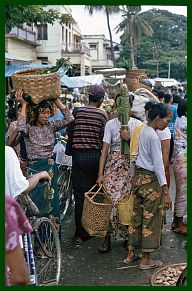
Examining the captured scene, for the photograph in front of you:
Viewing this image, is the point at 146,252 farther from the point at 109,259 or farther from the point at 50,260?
the point at 50,260

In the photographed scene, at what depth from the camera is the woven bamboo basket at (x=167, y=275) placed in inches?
163

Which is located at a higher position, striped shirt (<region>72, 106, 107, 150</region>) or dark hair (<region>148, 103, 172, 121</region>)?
dark hair (<region>148, 103, 172, 121</region>)

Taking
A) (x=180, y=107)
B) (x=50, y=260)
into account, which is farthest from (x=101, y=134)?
(x=50, y=260)

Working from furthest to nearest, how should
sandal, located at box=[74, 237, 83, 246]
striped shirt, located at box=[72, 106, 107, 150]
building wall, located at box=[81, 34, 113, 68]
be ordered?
building wall, located at box=[81, 34, 113, 68] → sandal, located at box=[74, 237, 83, 246] → striped shirt, located at box=[72, 106, 107, 150]

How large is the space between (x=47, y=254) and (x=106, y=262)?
2.82 ft

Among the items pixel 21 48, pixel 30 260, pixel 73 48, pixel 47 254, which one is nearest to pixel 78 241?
pixel 47 254

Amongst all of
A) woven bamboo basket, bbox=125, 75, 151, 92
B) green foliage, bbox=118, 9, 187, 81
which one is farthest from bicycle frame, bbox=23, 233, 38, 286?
green foliage, bbox=118, 9, 187, 81

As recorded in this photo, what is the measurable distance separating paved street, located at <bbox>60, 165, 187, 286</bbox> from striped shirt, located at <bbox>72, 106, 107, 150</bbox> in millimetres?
1159

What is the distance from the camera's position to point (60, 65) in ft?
17.6

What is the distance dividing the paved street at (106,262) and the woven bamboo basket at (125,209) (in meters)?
0.42

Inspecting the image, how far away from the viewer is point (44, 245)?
4129mm

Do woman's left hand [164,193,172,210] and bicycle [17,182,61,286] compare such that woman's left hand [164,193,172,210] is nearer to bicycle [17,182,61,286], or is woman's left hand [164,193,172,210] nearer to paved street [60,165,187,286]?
paved street [60,165,187,286]

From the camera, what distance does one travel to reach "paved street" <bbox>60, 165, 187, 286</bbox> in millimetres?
4312

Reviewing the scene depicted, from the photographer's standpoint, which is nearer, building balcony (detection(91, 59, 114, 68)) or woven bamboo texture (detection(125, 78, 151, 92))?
woven bamboo texture (detection(125, 78, 151, 92))
